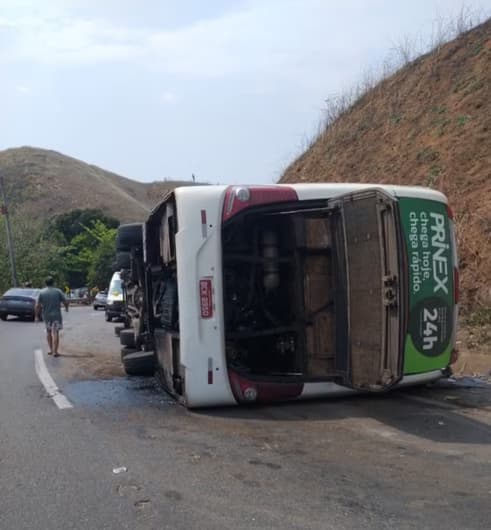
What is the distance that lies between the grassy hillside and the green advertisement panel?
5791 millimetres

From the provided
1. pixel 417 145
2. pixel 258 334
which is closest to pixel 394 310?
pixel 258 334

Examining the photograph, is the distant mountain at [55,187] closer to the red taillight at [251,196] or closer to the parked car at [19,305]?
the parked car at [19,305]

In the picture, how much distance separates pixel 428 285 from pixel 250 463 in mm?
2438

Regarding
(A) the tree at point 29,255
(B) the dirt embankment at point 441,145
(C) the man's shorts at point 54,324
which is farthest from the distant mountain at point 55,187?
(C) the man's shorts at point 54,324

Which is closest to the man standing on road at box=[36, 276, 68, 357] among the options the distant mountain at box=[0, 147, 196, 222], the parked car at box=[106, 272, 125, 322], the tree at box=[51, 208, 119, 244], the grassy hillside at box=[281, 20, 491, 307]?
the grassy hillside at box=[281, 20, 491, 307]

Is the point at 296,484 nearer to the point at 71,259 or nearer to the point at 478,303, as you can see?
the point at 478,303

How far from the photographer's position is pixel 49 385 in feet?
32.8

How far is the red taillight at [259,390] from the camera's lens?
730 centimetres

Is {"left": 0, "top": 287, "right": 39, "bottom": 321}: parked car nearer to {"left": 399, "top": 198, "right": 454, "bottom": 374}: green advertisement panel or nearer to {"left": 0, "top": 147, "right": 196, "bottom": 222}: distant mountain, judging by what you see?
{"left": 399, "top": 198, "right": 454, "bottom": 374}: green advertisement panel

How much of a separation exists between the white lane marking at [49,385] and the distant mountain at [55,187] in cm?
6770

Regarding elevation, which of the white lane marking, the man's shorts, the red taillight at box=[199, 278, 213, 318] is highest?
the red taillight at box=[199, 278, 213, 318]

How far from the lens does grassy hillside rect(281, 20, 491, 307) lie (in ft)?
45.9

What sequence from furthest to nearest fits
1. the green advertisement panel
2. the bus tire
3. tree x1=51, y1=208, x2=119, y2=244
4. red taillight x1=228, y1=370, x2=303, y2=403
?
tree x1=51, y1=208, x2=119, y2=244, the bus tire, red taillight x1=228, y1=370, x2=303, y2=403, the green advertisement panel

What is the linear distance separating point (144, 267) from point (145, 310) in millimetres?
713
